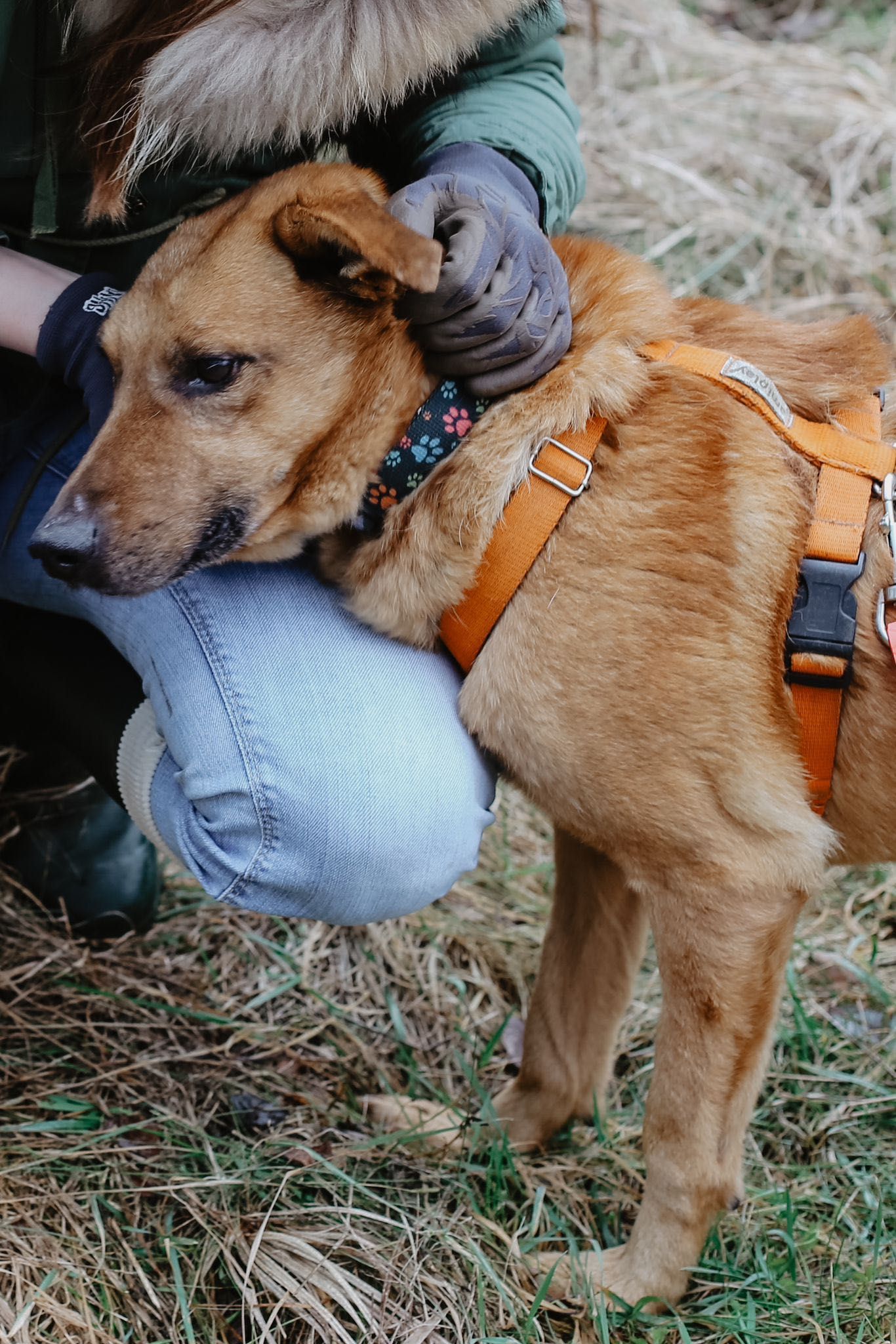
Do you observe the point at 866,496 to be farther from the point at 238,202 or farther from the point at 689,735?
the point at 238,202

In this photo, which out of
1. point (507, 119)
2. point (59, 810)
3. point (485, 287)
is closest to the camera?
Result: point (485, 287)

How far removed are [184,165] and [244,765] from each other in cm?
110

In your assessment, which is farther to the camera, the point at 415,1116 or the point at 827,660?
the point at 415,1116

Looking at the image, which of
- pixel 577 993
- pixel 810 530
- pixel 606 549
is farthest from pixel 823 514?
pixel 577 993

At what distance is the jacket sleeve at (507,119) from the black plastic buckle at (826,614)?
0.91 m

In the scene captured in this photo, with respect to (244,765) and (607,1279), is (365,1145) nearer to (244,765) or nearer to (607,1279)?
(607,1279)

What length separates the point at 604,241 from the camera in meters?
2.19

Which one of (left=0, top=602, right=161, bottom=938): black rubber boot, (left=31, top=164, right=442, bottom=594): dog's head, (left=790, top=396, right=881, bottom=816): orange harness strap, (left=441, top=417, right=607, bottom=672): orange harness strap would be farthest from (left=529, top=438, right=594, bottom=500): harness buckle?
(left=0, top=602, right=161, bottom=938): black rubber boot

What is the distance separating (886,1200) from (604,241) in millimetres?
1992

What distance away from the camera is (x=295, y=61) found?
1753 mm

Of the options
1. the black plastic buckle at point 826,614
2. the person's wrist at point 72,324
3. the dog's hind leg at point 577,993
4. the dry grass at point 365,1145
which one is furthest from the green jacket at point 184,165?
the dry grass at point 365,1145

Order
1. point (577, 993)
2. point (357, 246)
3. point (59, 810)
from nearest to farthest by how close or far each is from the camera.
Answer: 1. point (357, 246)
2. point (577, 993)
3. point (59, 810)

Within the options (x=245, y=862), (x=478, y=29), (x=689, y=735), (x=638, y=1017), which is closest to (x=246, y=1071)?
(x=245, y=862)

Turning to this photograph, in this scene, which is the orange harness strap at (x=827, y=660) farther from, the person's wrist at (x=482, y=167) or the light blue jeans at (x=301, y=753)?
the person's wrist at (x=482, y=167)
